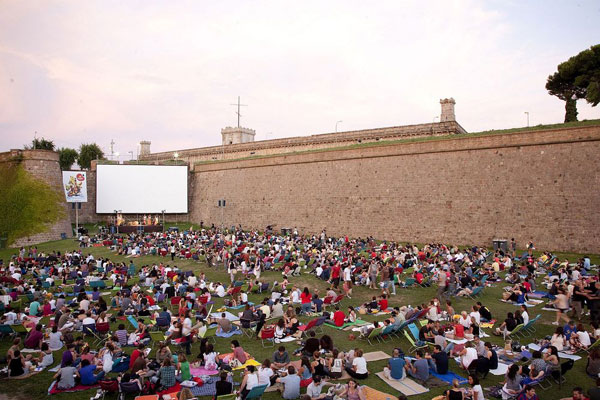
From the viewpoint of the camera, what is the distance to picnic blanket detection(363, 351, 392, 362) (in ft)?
31.6

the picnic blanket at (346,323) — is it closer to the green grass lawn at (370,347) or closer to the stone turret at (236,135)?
the green grass lawn at (370,347)

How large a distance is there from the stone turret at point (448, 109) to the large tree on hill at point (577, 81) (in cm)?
820

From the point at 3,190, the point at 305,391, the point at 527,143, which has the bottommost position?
the point at 305,391

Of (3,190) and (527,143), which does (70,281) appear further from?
(527,143)

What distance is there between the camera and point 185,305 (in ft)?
41.9

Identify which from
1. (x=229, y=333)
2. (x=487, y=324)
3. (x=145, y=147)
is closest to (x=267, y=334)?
(x=229, y=333)

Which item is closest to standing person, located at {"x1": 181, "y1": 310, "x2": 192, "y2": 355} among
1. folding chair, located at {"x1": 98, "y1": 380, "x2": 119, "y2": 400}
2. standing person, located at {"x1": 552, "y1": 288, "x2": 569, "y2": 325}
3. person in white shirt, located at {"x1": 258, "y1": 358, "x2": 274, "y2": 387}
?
folding chair, located at {"x1": 98, "y1": 380, "x2": 119, "y2": 400}

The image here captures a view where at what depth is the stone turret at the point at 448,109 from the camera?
40.0 m

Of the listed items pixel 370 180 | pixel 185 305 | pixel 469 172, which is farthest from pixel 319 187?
pixel 185 305

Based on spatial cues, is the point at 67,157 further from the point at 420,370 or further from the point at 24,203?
the point at 420,370

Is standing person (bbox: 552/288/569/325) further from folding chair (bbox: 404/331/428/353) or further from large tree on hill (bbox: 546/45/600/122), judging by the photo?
large tree on hill (bbox: 546/45/600/122)

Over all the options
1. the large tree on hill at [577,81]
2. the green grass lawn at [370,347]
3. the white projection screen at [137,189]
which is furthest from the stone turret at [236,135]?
the green grass lawn at [370,347]

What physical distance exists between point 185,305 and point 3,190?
3145 centimetres

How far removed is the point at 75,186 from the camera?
39.5 m
